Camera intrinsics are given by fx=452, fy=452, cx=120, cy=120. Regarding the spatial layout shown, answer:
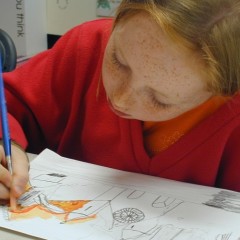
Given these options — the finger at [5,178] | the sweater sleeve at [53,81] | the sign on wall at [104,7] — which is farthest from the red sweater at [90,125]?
the sign on wall at [104,7]

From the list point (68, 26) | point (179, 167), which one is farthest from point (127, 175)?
point (68, 26)

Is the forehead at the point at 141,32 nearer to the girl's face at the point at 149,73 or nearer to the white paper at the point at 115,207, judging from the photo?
the girl's face at the point at 149,73

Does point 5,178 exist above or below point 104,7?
below

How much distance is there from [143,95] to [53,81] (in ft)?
0.87

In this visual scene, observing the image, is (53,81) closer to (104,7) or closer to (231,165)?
(231,165)

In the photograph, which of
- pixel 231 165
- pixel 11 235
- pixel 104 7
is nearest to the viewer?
pixel 11 235

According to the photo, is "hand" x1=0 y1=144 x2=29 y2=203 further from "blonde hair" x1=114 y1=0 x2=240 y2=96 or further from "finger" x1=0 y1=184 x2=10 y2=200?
"blonde hair" x1=114 y1=0 x2=240 y2=96

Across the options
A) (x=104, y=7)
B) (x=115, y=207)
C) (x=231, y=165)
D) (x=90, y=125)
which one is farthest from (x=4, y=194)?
(x=104, y=7)

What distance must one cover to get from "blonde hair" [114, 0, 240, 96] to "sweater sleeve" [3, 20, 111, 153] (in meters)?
0.27

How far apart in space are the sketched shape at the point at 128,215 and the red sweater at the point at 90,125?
15 cm

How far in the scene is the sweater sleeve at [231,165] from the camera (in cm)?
71

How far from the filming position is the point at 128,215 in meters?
0.55

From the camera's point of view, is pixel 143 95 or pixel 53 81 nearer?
pixel 143 95

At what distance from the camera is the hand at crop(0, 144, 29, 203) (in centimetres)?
57
